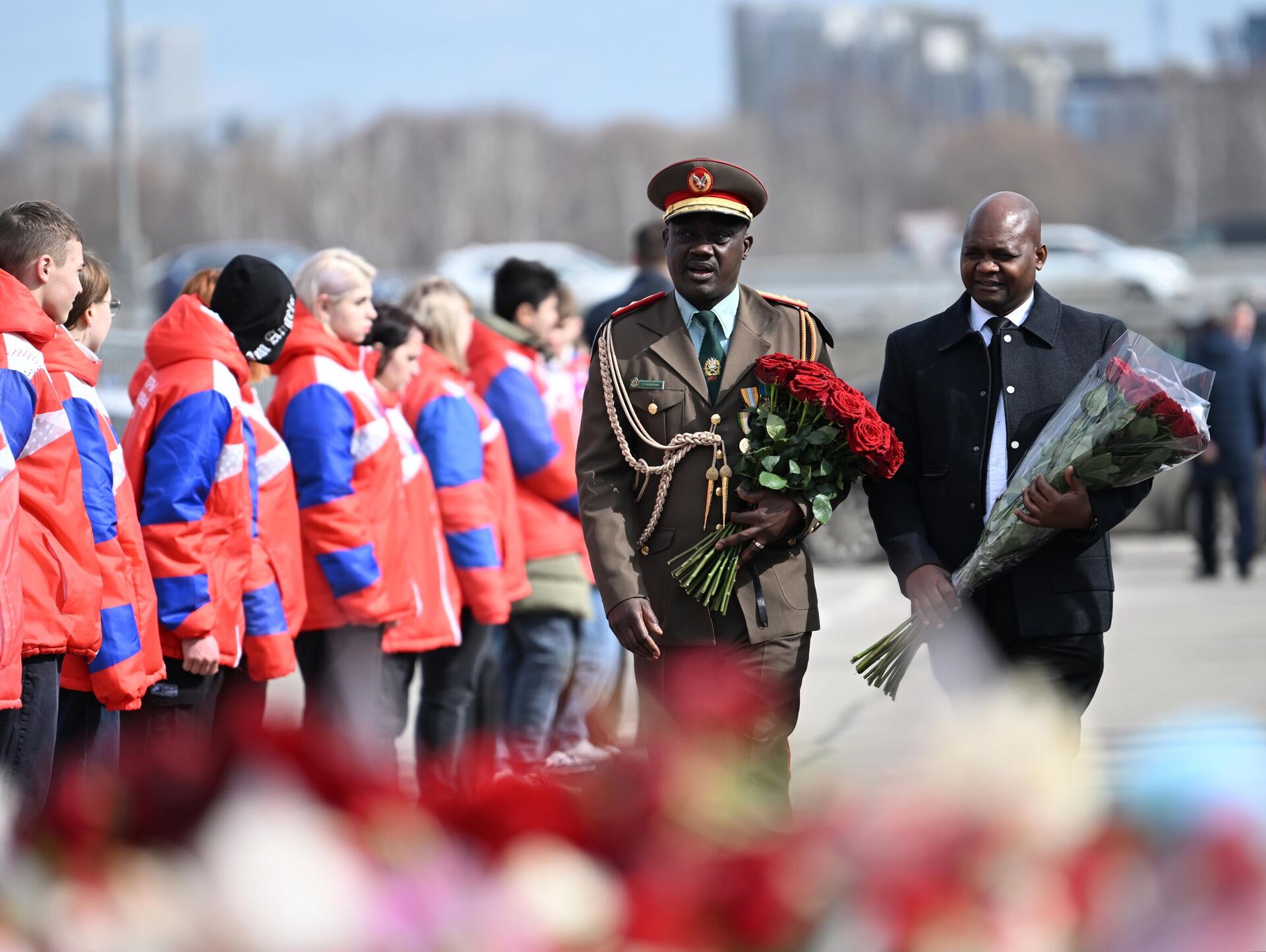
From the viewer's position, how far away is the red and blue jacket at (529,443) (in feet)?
25.5

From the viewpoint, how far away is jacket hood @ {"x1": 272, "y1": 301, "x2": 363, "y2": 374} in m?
6.12

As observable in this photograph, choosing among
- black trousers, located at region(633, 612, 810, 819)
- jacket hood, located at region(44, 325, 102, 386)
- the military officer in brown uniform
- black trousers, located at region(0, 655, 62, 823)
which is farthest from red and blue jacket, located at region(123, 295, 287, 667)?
black trousers, located at region(633, 612, 810, 819)

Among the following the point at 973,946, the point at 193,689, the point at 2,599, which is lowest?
the point at 193,689

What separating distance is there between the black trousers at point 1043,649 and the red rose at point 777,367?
76 cm

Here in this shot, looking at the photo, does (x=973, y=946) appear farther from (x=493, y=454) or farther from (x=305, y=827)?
(x=493, y=454)

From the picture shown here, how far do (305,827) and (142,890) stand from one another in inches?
5.3

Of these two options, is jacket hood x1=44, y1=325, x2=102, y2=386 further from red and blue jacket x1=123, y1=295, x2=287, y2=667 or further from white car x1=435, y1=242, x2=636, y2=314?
white car x1=435, y1=242, x2=636, y2=314

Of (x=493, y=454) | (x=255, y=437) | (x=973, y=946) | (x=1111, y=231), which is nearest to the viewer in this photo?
(x=973, y=946)

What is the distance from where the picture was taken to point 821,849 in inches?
53.1

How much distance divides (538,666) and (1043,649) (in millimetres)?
3463

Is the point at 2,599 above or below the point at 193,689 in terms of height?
above

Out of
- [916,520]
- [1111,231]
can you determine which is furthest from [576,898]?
[1111,231]

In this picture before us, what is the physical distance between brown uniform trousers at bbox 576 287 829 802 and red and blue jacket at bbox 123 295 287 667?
1176mm

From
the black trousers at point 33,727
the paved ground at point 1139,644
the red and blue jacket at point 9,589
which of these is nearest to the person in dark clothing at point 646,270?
the paved ground at point 1139,644
